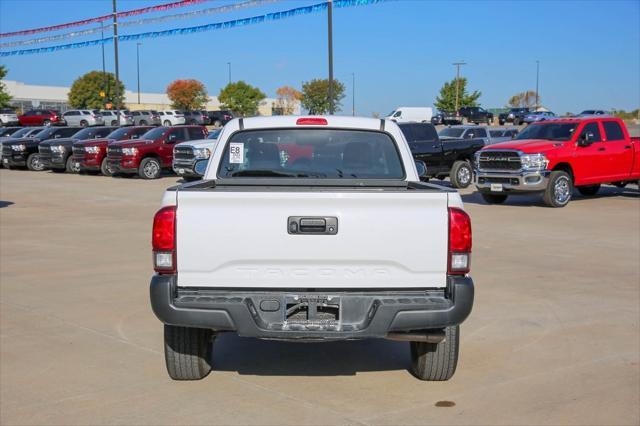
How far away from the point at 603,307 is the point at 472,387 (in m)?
3.05

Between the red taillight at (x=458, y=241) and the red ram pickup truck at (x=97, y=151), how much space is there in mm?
24633

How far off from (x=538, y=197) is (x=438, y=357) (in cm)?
1616

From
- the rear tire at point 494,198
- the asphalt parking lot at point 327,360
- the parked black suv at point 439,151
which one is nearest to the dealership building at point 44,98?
the parked black suv at point 439,151

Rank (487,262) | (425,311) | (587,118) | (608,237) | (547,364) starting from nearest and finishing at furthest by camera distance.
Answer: (425,311), (547,364), (487,262), (608,237), (587,118)

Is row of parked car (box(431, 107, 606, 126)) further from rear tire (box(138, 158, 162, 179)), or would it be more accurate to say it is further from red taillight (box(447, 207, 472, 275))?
red taillight (box(447, 207, 472, 275))

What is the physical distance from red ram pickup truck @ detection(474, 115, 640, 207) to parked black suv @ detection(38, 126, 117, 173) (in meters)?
17.5

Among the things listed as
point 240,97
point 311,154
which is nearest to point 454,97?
point 240,97

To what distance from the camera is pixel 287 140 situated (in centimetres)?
645

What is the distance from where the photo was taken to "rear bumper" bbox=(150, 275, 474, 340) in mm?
4871

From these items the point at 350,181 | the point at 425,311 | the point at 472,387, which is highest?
the point at 350,181

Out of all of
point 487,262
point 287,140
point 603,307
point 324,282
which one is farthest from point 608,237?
point 324,282

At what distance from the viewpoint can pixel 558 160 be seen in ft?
58.3

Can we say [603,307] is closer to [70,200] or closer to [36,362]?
[36,362]

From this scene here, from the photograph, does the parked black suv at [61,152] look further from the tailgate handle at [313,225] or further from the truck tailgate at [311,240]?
the tailgate handle at [313,225]
